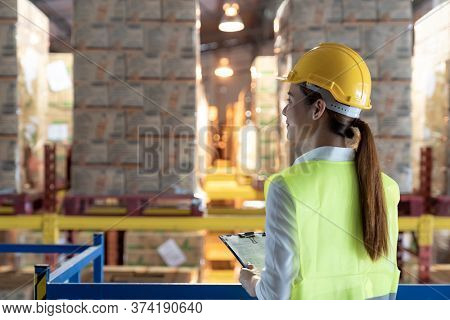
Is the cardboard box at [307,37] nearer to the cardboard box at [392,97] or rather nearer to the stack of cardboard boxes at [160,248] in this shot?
the cardboard box at [392,97]

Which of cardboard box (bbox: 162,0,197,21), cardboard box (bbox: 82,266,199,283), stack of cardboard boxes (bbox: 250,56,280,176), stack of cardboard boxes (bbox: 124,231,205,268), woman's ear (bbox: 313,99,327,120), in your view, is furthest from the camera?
stack of cardboard boxes (bbox: 250,56,280,176)

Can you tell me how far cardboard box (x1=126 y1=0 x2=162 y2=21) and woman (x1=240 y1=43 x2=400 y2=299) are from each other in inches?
107

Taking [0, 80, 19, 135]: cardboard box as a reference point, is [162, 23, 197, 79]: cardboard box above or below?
above

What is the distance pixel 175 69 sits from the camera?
385cm

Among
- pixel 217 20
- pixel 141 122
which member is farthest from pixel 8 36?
pixel 217 20

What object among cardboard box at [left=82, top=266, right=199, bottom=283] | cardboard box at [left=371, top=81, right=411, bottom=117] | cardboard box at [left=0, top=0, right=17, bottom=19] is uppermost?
cardboard box at [left=0, top=0, right=17, bottom=19]

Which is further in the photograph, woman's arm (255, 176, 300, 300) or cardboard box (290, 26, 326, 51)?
cardboard box (290, 26, 326, 51)

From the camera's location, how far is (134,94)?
12.5ft

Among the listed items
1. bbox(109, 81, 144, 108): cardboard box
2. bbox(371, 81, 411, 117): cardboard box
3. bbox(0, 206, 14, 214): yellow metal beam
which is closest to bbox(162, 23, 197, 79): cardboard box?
bbox(109, 81, 144, 108): cardboard box

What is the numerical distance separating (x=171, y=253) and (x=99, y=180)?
810 millimetres

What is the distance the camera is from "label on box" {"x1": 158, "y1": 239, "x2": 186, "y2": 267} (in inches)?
154

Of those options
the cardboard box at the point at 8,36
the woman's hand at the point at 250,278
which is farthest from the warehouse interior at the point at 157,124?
the woman's hand at the point at 250,278

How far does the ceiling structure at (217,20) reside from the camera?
32.3ft

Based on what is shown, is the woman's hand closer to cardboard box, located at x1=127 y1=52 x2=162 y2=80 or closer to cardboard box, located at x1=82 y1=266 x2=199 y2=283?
cardboard box, located at x1=82 y1=266 x2=199 y2=283
